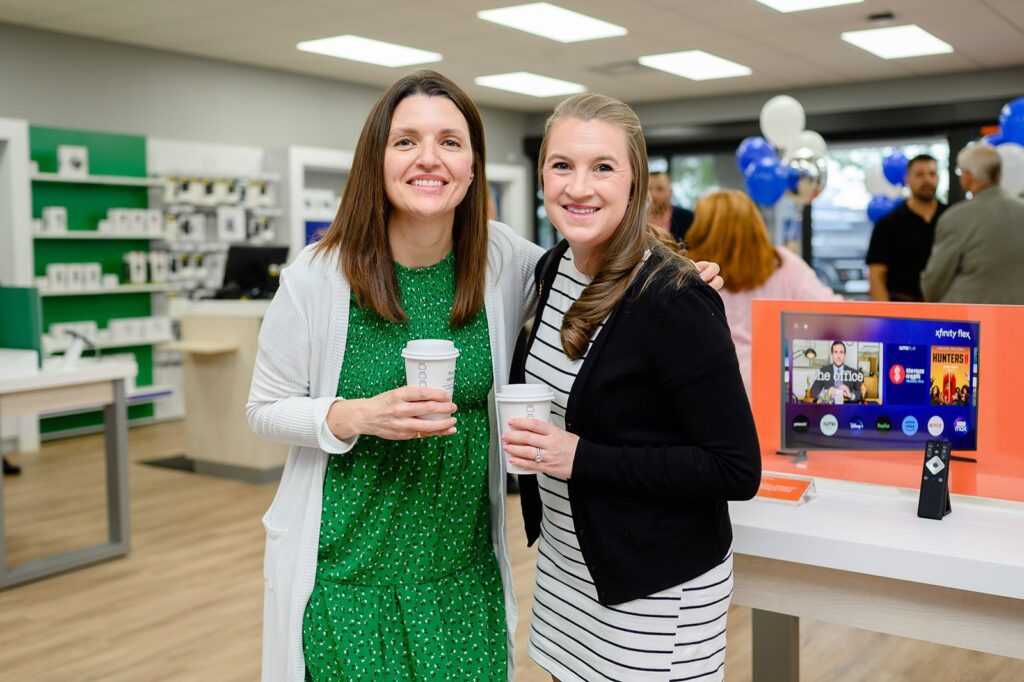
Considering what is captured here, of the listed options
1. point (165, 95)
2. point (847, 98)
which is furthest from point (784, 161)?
point (165, 95)

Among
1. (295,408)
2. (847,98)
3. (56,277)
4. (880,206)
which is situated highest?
(847,98)

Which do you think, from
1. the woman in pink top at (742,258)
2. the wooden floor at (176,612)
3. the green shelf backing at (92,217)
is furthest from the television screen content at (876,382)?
the green shelf backing at (92,217)

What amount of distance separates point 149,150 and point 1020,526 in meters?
7.60

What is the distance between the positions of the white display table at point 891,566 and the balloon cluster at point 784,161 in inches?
207

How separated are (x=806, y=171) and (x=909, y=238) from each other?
106 centimetres

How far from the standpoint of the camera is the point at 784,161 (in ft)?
23.1

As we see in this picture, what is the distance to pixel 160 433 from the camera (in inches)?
293

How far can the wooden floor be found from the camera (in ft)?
10.2

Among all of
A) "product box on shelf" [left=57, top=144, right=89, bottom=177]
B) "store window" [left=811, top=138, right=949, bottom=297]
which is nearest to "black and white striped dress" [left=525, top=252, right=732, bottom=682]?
"product box on shelf" [left=57, top=144, right=89, bottom=177]

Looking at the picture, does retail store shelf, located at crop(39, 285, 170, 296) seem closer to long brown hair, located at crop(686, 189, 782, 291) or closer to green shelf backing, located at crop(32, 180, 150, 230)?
green shelf backing, located at crop(32, 180, 150, 230)

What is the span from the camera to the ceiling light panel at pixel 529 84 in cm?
965

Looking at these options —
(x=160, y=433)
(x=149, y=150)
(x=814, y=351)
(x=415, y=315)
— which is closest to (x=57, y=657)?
(x=415, y=315)

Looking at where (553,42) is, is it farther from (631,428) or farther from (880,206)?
(631,428)

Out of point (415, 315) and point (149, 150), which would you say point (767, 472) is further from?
point (149, 150)
